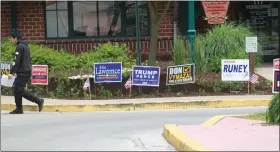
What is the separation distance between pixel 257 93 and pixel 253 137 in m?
6.69

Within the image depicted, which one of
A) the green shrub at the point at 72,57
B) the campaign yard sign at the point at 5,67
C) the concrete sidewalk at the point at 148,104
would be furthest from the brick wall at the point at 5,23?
the concrete sidewalk at the point at 148,104

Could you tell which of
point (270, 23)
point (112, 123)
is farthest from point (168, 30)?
point (112, 123)

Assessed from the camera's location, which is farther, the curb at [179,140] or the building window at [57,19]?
the building window at [57,19]

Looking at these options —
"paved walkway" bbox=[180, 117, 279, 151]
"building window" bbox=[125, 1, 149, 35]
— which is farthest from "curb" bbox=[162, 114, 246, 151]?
"building window" bbox=[125, 1, 149, 35]

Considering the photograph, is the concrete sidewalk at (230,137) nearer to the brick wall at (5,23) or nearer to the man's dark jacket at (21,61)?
the man's dark jacket at (21,61)

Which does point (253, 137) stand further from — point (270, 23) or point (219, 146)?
point (270, 23)

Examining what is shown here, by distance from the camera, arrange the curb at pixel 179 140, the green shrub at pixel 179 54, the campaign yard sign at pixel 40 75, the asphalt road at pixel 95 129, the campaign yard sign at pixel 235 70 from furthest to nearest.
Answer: the green shrub at pixel 179 54
the campaign yard sign at pixel 40 75
the campaign yard sign at pixel 235 70
the asphalt road at pixel 95 129
the curb at pixel 179 140

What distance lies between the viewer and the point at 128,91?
14484mm

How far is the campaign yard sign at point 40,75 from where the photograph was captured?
1420 centimetres

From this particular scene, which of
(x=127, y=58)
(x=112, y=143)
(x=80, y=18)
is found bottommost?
(x=112, y=143)

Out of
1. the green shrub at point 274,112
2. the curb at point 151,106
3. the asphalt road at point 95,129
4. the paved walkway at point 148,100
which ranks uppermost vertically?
the green shrub at point 274,112

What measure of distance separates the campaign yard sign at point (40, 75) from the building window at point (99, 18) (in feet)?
16.5

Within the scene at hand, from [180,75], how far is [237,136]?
661 cm

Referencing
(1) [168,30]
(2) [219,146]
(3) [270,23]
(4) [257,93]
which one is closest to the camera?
(2) [219,146]
